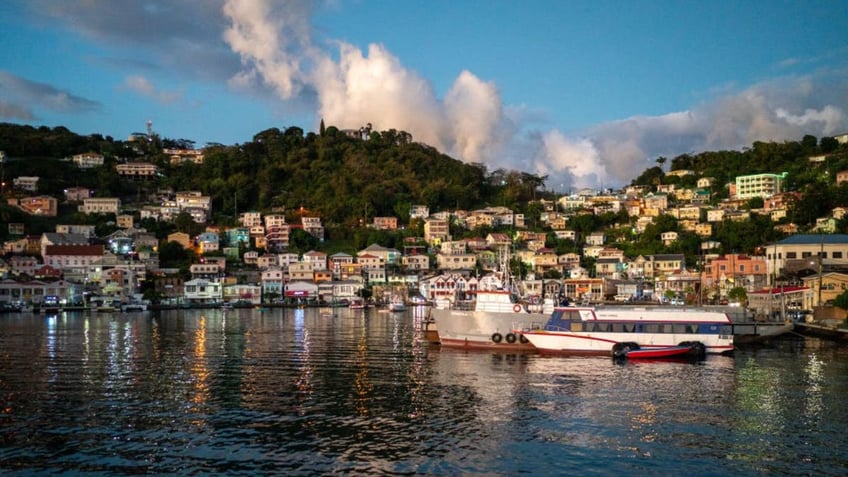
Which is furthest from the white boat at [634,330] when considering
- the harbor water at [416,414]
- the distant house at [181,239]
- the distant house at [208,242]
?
the distant house at [181,239]

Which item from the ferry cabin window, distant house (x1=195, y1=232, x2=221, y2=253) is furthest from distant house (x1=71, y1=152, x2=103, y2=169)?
the ferry cabin window

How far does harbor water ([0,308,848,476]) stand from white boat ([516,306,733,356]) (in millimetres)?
1644

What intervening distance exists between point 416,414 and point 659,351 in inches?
705

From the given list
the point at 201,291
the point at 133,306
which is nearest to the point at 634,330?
the point at 133,306

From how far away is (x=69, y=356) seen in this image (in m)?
34.7

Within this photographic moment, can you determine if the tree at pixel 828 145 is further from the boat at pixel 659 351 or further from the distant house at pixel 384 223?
the boat at pixel 659 351

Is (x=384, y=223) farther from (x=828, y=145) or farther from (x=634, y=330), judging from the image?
(x=634, y=330)

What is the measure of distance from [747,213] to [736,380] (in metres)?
89.9

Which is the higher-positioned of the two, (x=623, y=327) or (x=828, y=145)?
(x=828, y=145)

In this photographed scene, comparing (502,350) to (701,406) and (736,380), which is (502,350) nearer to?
(736,380)

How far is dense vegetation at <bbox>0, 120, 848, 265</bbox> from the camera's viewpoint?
114 meters

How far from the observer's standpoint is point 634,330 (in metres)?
35.1

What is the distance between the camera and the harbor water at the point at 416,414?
618 inches

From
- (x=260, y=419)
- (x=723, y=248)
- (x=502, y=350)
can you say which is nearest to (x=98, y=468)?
(x=260, y=419)
